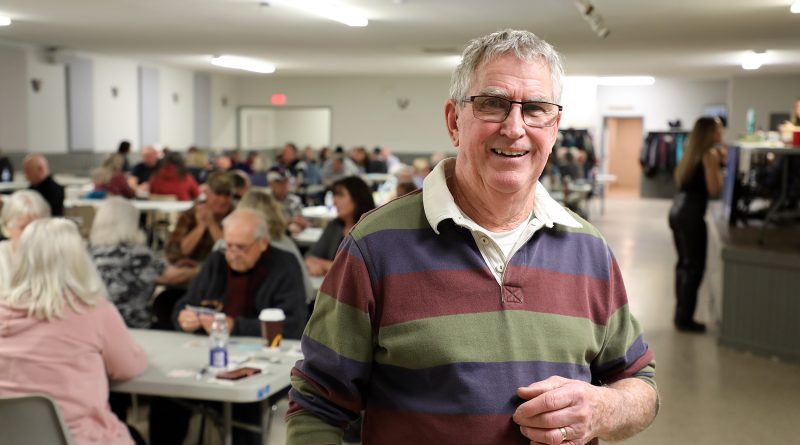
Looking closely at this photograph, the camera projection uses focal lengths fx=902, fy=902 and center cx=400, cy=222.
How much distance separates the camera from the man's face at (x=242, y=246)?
4285 mm

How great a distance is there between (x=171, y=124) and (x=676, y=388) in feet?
45.7

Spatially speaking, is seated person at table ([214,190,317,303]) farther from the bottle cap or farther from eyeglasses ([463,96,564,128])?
eyeglasses ([463,96,564,128])

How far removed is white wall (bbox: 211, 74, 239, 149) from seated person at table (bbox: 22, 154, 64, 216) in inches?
424

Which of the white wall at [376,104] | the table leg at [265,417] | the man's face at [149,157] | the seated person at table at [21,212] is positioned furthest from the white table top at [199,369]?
the white wall at [376,104]

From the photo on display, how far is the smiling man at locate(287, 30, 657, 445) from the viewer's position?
153 centimetres

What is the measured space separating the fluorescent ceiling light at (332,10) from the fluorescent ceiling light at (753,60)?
7.12 metres

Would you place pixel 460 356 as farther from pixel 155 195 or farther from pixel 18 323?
pixel 155 195

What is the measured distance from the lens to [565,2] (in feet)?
28.2

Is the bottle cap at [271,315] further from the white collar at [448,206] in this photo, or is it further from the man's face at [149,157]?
the man's face at [149,157]

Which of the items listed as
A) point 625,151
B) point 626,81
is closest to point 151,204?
point 626,81

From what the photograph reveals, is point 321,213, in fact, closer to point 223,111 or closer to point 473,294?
point 473,294

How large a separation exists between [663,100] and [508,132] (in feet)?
73.3

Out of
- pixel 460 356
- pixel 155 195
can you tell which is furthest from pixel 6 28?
pixel 460 356

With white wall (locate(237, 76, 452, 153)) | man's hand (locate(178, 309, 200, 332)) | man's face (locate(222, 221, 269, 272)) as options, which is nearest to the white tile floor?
man's hand (locate(178, 309, 200, 332))
